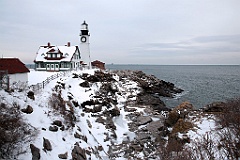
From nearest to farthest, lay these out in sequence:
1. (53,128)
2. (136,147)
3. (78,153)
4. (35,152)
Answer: (35,152), (78,153), (53,128), (136,147)

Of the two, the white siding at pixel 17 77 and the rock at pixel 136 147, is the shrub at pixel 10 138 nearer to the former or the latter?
the white siding at pixel 17 77

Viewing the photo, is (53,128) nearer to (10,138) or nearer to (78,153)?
(78,153)

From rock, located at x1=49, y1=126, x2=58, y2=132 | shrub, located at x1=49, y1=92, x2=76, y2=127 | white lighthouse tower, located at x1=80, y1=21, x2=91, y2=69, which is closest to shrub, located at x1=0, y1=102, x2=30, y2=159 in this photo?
rock, located at x1=49, y1=126, x2=58, y2=132

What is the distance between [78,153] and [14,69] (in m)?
13.8

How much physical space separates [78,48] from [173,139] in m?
40.0

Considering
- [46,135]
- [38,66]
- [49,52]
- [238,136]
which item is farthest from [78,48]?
[238,136]

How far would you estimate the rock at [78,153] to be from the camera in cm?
1668

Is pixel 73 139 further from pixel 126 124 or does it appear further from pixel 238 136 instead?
pixel 238 136

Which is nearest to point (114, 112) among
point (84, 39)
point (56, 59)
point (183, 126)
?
point (183, 126)

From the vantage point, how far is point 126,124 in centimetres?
2794

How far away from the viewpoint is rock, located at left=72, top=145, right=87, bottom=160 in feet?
54.7

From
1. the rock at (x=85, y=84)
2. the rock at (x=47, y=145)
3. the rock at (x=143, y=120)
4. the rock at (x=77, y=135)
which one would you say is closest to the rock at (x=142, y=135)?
the rock at (x=143, y=120)

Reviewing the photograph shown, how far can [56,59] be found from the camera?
162 feet

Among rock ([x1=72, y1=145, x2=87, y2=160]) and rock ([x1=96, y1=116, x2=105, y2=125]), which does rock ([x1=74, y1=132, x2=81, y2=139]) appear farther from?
rock ([x1=96, y1=116, x2=105, y2=125])
